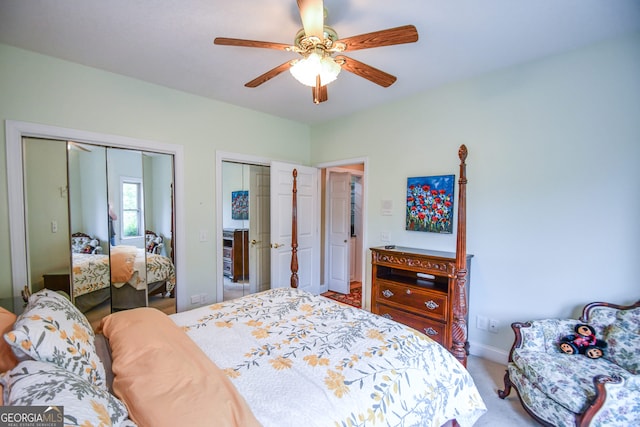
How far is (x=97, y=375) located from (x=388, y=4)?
2.37 meters

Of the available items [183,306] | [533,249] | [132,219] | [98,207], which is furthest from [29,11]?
[533,249]

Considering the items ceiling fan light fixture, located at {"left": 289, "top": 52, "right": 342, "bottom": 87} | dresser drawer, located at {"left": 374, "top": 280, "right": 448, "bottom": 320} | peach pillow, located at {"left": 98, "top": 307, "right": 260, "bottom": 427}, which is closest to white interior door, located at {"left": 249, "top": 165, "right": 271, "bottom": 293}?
dresser drawer, located at {"left": 374, "top": 280, "right": 448, "bottom": 320}

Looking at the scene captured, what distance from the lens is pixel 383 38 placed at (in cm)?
149

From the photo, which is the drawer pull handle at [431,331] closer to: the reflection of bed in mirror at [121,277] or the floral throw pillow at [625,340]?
the floral throw pillow at [625,340]

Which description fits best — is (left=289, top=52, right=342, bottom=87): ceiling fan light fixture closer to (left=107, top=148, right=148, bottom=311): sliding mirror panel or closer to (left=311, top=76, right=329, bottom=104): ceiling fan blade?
(left=311, top=76, right=329, bottom=104): ceiling fan blade

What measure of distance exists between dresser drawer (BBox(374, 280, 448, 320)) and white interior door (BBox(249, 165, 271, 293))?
165 cm

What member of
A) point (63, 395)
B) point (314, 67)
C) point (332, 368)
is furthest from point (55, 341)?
point (314, 67)

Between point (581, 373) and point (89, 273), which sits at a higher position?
point (89, 273)

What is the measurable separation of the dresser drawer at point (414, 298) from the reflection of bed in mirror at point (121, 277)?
224 cm

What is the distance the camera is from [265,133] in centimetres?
368

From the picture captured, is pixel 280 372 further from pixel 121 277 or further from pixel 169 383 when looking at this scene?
pixel 121 277

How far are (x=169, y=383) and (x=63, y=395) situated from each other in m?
0.34

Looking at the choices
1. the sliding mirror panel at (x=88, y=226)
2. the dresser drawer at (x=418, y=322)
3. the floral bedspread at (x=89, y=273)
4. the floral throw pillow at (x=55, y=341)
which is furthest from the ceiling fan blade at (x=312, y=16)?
the floral bedspread at (x=89, y=273)

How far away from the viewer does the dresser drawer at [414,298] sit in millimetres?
2504
